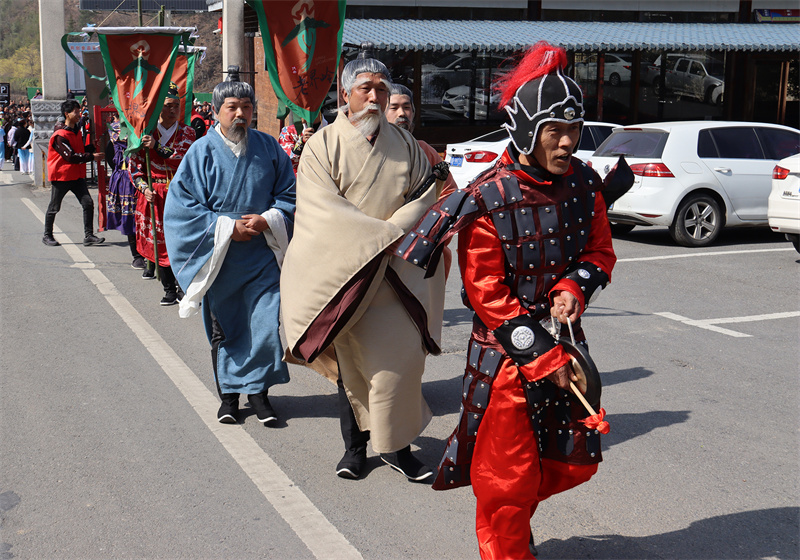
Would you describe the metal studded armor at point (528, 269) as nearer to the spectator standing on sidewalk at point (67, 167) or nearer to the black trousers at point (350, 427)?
the black trousers at point (350, 427)

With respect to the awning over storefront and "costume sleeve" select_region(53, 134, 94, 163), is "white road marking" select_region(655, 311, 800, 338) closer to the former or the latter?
"costume sleeve" select_region(53, 134, 94, 163)

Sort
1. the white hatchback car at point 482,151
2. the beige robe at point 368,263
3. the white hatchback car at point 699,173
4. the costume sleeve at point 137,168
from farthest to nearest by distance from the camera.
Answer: the white hatchback car at point 482,151
the white hatchback car at point 699,173
the costume sleeve at point 137,168
the beige robe at point 368,263

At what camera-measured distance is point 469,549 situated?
3.60m

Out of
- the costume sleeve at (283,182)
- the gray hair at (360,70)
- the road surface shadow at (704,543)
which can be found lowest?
the road surface shadow at (704,543)

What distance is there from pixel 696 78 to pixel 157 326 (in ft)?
58.6

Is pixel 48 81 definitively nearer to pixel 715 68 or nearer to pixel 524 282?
pixel 715 68

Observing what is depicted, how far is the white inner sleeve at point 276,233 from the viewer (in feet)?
16.8

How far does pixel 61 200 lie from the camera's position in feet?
38.1

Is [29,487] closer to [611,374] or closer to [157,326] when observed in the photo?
[157,326]

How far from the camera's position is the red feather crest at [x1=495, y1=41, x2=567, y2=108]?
3.10 metres

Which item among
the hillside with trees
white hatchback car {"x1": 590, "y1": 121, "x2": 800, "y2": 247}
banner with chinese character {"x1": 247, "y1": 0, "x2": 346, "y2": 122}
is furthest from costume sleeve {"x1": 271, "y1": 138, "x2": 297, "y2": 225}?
the hillside with trees

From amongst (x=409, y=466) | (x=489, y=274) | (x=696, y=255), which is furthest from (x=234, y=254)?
(x=696, y=255)

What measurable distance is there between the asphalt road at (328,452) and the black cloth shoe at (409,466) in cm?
8

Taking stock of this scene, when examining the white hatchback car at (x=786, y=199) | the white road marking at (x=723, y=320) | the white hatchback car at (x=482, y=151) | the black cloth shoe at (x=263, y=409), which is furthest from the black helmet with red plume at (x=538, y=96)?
the white hatchback car at (x=482, y=151)
